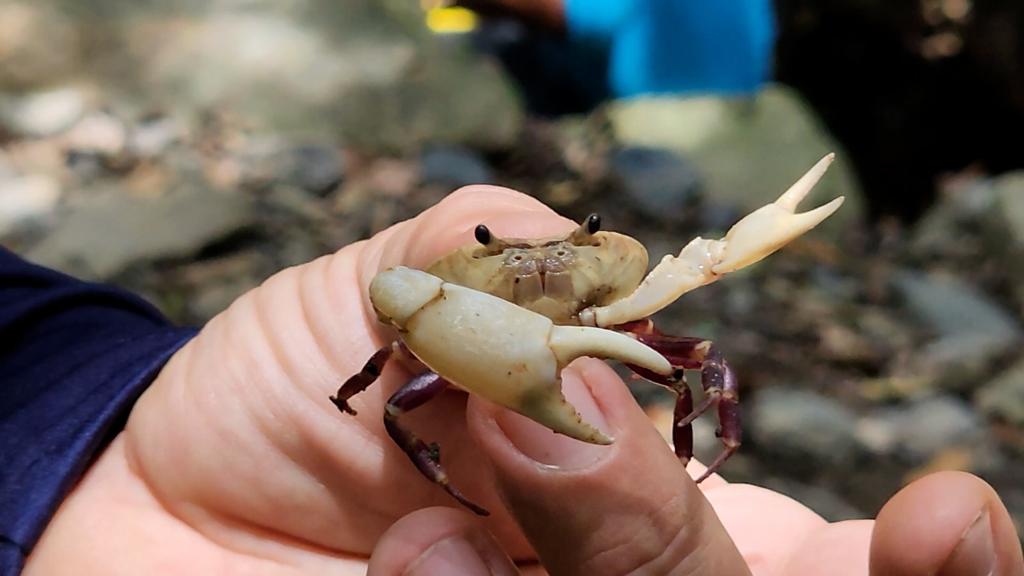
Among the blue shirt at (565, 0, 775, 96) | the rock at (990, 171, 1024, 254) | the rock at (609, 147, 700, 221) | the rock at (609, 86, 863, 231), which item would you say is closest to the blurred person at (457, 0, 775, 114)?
the blue shirt at (565, 0, 775, 96)

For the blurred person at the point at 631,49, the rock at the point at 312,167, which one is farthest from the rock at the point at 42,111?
the blurred person at the point at 631,49

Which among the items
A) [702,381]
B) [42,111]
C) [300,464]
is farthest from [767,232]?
[42,111]

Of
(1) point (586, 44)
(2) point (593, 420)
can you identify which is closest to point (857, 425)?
(2) point (593, 420)

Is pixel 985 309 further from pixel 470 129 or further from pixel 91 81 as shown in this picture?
Answer: pixel 91 81

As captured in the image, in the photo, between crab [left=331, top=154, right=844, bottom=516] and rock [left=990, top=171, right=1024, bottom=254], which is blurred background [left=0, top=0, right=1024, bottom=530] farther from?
crab [left=331, top=154, right=844, bottom=516]

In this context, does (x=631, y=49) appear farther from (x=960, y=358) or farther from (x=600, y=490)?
→ (x=600, y=490)

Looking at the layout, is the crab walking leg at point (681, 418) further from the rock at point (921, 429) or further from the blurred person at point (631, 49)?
the blurred person at point (631, 49)
